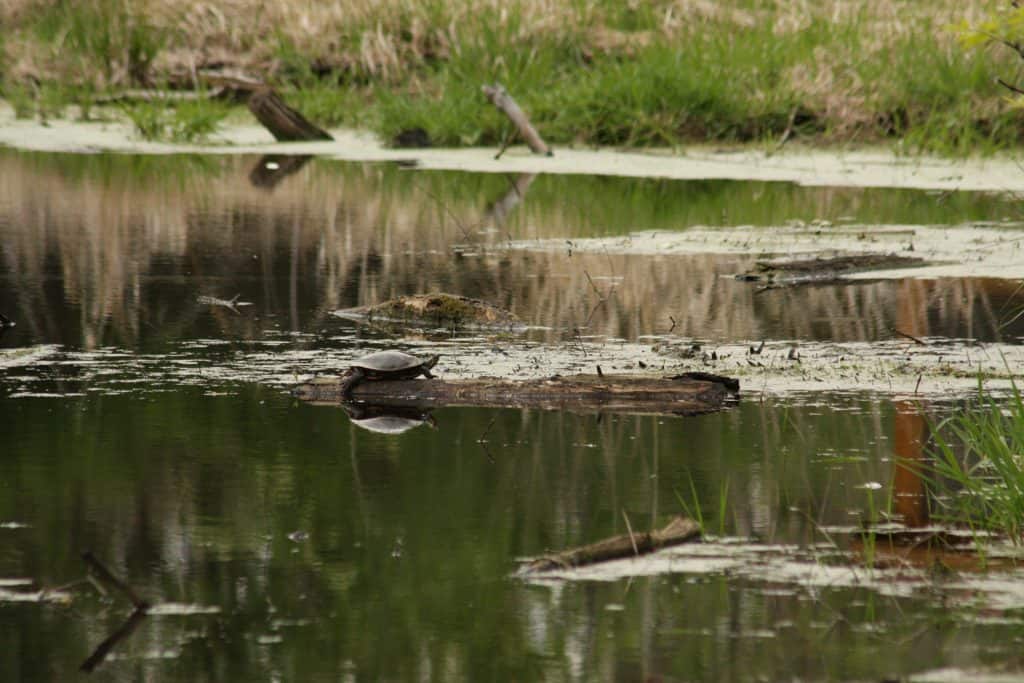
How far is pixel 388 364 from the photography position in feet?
23.0

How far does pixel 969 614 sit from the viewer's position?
4.63m

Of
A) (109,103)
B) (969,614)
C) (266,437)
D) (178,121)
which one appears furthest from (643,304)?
(109,103)

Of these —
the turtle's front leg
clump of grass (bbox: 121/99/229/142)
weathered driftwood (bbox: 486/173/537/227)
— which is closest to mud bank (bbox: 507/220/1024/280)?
weathered driftwood (bbox: 486/173/537/227)

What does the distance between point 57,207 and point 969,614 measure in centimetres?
989

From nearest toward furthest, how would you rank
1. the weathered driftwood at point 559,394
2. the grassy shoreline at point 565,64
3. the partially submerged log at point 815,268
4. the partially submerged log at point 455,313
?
the weathered driftwood at point 559,394 → the partially submerged log at point 455,313 → the partially submerged log at point 815,268 → the grassy shoreline at point 565,64

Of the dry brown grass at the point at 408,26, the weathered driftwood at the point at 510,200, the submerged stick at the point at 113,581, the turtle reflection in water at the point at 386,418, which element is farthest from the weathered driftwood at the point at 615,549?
the dry brown grass at the point at 408,26

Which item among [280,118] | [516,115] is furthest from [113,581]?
[280,118]

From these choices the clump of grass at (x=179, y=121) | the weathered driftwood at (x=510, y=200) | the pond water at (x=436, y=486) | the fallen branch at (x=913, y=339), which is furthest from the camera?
the clump of grass at (x=179, y=121)

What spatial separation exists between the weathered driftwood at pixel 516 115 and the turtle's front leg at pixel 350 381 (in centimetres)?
971

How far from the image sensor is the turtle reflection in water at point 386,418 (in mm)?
6680

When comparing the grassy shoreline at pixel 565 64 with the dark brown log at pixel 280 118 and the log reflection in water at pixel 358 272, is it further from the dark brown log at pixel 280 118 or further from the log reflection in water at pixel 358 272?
the log reflection in water at pixel 358 272

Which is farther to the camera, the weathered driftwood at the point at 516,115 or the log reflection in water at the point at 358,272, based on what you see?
the weathered driftwood at the point at 516,115

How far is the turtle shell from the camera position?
6992 mm

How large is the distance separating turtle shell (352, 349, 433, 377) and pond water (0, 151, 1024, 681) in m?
0.22
